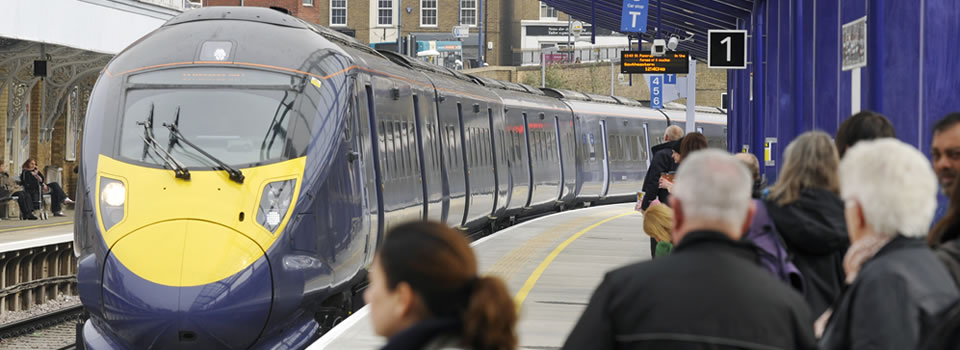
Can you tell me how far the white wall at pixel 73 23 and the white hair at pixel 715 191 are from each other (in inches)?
802

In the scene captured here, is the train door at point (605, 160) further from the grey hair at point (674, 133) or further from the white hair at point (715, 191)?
the white hair at point (715, 191)

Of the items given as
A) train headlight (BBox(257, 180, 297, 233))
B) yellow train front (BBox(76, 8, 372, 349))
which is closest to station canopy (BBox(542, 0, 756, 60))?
yellow train front (BBox(76, 8, 372, 349))

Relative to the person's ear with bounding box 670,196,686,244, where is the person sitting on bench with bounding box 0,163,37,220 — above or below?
below

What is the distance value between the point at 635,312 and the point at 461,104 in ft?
51.2

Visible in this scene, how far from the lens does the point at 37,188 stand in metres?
27.1

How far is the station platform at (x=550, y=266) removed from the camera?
1044 centimetres

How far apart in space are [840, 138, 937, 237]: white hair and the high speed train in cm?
646

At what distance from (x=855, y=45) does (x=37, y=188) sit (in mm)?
19837

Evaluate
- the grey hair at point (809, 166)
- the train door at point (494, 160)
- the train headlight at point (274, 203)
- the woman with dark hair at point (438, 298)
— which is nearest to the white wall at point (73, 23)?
the train door at point (494, 160)

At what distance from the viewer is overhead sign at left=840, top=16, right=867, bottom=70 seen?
10.8 metres

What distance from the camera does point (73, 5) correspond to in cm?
2495

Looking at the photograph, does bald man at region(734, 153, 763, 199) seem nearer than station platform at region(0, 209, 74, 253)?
Yes

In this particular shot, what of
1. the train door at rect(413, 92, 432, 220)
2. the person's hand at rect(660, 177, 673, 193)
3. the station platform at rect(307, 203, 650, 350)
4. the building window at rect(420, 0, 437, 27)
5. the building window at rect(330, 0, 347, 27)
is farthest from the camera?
the building window at rect(420, 0, 437, 27)

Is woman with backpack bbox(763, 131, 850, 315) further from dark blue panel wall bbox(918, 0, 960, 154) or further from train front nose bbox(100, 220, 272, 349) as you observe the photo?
train front nose bbox(100, 220, 272, 349)
